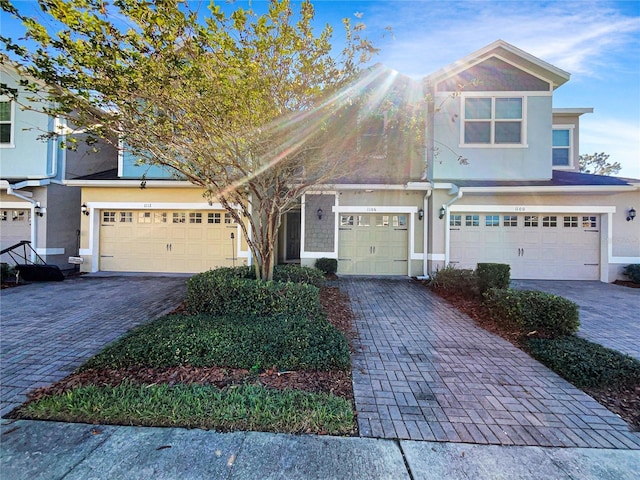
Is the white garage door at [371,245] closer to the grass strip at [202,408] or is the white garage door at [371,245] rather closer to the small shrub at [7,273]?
the grass strip at [202,408]

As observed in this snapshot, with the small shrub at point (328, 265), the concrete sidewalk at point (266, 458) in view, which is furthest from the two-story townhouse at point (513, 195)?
the concrete sidewalk at point (266, 458)

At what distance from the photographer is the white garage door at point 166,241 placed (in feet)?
34.6

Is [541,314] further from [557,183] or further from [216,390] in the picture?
[557,183]

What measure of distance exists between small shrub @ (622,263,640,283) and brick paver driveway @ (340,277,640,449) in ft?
26.9

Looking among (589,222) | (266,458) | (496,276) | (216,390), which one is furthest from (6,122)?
(589,222)

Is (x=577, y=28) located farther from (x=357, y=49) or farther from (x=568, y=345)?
(x=568, y=345)

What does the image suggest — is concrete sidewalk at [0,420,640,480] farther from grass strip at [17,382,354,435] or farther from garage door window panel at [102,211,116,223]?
garage door window panel at [102,211,116,223]

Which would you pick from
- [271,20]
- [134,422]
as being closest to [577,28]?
[271,20]

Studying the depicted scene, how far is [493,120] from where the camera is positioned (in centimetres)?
992

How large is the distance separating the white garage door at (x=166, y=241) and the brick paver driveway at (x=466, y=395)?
6.94 metres

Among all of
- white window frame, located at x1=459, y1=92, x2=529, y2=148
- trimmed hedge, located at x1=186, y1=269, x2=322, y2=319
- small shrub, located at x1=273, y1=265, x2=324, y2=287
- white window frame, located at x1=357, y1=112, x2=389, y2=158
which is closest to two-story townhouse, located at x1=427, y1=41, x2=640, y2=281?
white window frame, located at x1=459, y1=92, x2=529, y2=148

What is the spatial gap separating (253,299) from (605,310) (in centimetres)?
752

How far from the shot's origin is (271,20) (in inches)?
167

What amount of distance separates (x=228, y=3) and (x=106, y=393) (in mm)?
4862
